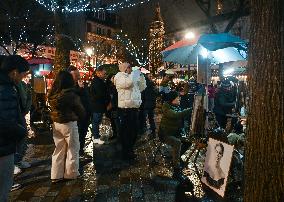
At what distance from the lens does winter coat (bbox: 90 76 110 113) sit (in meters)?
9.68

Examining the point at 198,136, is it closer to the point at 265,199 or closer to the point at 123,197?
the point at 123,197

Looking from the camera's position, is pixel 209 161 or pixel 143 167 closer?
pixel 209 161

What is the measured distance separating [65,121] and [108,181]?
53.4 inches

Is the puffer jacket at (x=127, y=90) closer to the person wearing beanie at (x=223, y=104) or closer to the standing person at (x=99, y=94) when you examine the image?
the standing person at (x=99, y=94)

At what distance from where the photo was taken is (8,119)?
157 inches

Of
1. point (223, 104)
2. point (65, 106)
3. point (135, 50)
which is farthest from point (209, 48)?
point (135, 50)

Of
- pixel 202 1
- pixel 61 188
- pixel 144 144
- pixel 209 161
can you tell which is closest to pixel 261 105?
pixel 209 161

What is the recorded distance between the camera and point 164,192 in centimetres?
618

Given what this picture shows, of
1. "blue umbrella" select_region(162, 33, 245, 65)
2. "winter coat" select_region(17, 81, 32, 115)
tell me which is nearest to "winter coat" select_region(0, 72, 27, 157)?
"winter coat" select_region(17, 81, 32, 115)

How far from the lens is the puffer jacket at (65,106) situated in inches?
255

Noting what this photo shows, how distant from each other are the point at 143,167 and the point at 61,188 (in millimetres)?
1922

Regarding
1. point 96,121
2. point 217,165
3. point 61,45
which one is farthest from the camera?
point 61,45

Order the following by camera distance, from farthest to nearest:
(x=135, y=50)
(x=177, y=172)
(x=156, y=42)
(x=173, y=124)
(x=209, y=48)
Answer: (x=135, y=50), (x=156, y=42), (x=209, y=48), (x=173, y=124), (x=177, y=172)

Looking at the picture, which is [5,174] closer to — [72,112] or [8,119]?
[8,119]
